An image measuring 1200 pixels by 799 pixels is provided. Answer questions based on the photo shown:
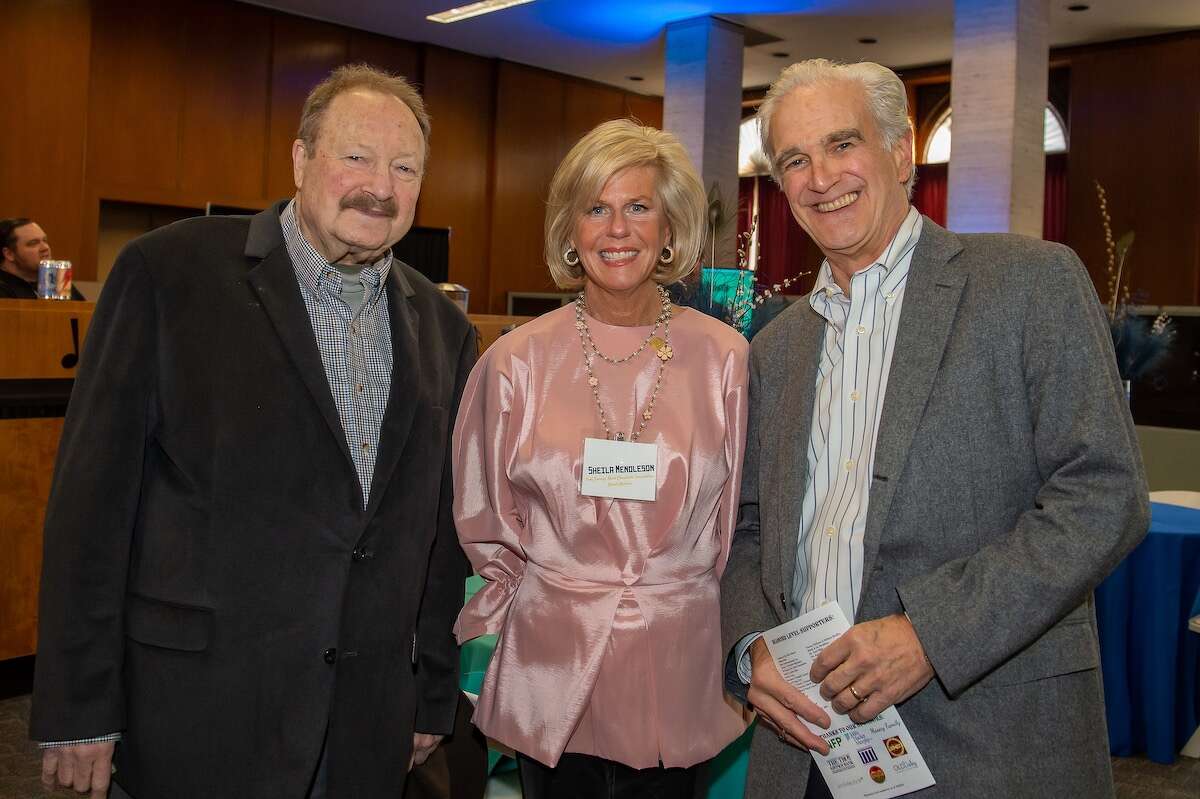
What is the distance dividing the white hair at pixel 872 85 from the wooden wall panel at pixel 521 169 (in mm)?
10950

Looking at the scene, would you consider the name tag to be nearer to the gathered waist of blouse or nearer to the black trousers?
the gathered waist of blouse

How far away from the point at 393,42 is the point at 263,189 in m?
2.42

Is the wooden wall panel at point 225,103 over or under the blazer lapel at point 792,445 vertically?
over

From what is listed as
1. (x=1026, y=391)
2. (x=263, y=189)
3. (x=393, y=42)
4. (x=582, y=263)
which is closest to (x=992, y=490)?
(x=1026, y=391)

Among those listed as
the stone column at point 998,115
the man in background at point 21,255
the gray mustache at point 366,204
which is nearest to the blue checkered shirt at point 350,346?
the gray mustache at point 366,204

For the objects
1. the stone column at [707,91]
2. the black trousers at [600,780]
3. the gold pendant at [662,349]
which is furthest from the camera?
the stone column at [707,91]

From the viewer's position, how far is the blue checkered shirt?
1675 mm

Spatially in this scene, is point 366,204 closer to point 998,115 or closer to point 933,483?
point 933,483

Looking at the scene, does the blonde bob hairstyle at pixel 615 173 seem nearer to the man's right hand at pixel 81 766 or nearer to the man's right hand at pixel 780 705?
the man's right hand at pixel 780 705

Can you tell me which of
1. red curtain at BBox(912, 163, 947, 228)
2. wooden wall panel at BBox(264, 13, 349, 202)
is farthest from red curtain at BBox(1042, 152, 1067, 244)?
wooden wall panel at BBox(264, 13, 349, 202)

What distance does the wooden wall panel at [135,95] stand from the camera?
9.45 metres

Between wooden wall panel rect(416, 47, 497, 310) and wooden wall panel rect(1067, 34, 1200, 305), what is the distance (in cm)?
682

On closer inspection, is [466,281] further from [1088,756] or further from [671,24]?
[1088,756]

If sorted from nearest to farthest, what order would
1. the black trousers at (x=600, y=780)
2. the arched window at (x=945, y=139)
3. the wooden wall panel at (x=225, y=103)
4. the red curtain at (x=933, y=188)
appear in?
the black trousers at (x=600, y=780), the wooden wall panel at (x=225, y=103), the arched window at (x=945, y=139), the red curtain at (x=933, y=188)
